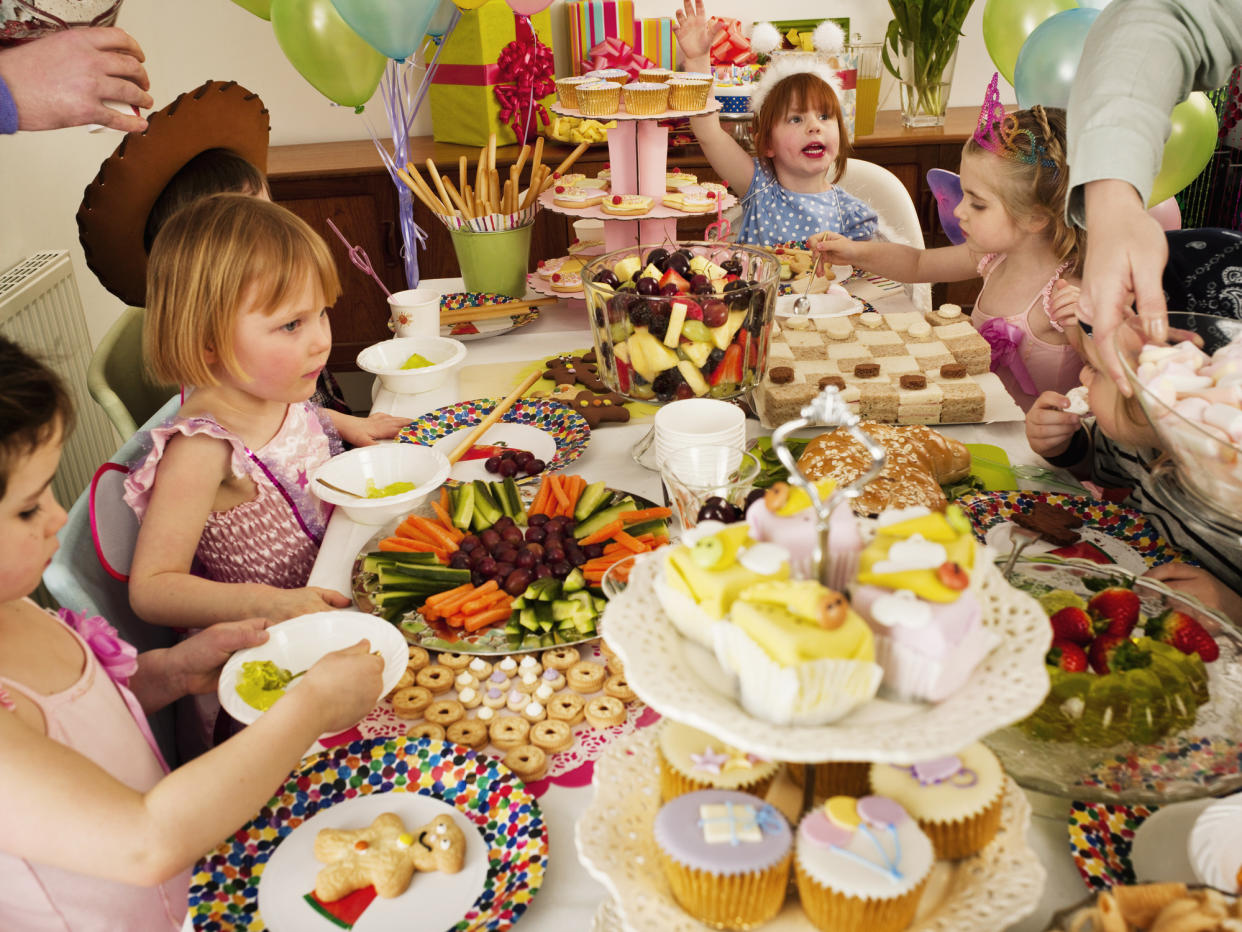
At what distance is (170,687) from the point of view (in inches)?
53.3

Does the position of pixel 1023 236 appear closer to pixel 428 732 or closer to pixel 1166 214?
pixel 1166 214

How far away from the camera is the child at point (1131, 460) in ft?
4.02

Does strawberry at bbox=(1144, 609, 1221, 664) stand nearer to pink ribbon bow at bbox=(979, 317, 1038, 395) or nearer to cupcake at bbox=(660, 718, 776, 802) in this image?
cupcake at bbox=(660, 718, 776, 802)

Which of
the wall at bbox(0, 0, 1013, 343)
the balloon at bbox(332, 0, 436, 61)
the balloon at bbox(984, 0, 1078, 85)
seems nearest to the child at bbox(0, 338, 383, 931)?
the balloon at bbox(332, 0, 436, 61)

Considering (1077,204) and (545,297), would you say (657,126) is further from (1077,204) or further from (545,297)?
(1077,204)

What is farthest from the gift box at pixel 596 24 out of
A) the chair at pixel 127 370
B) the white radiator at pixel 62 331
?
the chair at pixel 127 370

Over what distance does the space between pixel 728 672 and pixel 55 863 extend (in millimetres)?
638

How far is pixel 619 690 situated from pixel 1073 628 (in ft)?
1.60

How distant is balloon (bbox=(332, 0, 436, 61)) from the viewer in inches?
87.0

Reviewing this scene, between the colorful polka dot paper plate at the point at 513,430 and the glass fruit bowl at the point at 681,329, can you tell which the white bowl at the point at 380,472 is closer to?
the colorful polka dot paper plate at the point at 513,430

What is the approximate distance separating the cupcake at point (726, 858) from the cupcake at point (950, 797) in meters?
0.10

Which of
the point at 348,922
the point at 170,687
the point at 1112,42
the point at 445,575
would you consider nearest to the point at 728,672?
the point at 348,922

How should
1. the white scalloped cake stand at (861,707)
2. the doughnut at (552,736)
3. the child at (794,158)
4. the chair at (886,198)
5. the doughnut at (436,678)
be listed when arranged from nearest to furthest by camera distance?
1. the white scalloped cake stand at (861,707)
2. the doughnut at (552,736)
3. the doughnut at (436,678)
4. the child at (794,158)
5. the chair at (886,198)

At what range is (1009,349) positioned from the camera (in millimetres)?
2432
